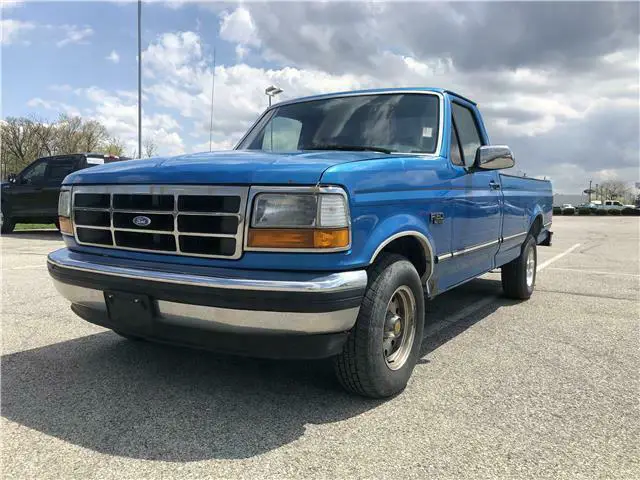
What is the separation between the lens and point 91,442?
8.26ft

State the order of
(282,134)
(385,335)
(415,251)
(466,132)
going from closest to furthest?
(385,335), (415,251), (282,134), (466,132)

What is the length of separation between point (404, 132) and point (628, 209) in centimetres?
5567

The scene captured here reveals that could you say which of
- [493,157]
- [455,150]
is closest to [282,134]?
[455,150]

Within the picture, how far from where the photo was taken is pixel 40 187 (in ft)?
43.5

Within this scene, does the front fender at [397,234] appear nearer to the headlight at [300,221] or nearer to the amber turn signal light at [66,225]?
the headlight at [300,221]

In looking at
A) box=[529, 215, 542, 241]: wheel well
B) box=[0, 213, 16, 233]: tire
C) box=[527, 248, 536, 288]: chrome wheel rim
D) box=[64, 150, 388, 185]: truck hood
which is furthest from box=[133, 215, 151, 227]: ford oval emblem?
box=[0, 213, 16, 233]: tire

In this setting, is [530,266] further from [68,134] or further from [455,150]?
[68,134]

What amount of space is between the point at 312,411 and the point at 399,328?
30.3 inches

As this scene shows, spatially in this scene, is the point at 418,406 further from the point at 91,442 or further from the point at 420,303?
the point at 91,442

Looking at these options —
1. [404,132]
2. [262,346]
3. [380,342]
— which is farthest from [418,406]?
[404,132]

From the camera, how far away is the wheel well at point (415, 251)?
3.34 m

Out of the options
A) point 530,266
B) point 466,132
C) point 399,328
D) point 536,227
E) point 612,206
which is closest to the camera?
point 399,328

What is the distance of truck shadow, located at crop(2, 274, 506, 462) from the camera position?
255 centimetres

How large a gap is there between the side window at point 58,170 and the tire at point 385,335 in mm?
12103
